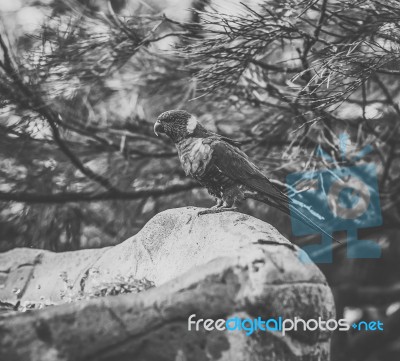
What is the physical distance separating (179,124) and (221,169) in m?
0.23

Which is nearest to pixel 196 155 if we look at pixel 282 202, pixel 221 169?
pixel 221 169

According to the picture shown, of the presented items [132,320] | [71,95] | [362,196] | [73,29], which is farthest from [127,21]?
[132,320]

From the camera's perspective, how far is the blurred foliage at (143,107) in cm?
162

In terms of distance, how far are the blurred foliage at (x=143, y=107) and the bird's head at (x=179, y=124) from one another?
0.28 ft

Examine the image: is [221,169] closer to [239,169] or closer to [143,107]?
[239,169]

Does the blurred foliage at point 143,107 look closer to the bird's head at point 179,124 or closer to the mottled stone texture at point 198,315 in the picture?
the bird's head at point 179,124

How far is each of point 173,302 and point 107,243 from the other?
1.48 meters

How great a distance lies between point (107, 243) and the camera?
2.27 metres

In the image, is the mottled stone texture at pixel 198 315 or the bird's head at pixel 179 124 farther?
the bird's head at pixel 179 124

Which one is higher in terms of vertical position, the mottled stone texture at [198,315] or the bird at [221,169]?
the bird at [221,169]

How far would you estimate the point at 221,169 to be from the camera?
141cm

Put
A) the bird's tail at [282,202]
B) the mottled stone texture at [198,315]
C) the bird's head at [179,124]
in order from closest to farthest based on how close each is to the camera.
Answer: the mottled stone texture at [198,315] < the bird's tail at [282,202] < the bird's head at [179,124]

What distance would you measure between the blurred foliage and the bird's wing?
0.86 ft

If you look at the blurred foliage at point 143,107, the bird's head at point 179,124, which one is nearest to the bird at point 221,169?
the bird's head at point 179,124
